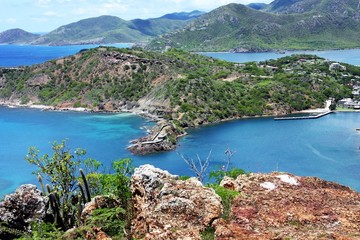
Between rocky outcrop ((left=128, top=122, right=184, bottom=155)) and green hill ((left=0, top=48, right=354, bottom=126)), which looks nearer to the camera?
rocky outcrop ((left=128, top=122, right=184, bottom=155))

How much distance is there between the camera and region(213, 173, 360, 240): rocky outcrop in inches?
712

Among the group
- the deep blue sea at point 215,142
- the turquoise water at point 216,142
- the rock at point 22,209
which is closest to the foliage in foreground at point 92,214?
the rock at point 22,209

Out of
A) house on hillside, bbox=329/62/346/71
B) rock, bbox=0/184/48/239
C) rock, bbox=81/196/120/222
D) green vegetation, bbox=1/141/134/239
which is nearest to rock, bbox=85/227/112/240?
green vegetation, bbox=1/141/134/239

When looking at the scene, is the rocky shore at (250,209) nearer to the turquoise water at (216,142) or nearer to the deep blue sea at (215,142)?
the turquoise water at (216,142)

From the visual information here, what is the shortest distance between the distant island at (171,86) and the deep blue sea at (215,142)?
6.40 metres

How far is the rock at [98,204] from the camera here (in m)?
25.9

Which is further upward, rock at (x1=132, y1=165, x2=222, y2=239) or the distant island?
rock at (x1=132, y1=165, x2=222, y2=239)

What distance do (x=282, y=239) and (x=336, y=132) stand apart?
295 ft

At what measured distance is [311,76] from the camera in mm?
150625

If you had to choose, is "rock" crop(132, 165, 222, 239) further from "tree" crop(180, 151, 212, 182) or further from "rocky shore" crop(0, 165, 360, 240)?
"tree" crop(180, 151, 212, 182)

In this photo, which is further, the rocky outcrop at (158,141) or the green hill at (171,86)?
the green hill at (171,86)

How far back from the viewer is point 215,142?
94938 mm

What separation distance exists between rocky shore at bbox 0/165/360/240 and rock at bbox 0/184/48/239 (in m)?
8.95

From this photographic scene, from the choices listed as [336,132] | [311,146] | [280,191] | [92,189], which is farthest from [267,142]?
[280,191]
